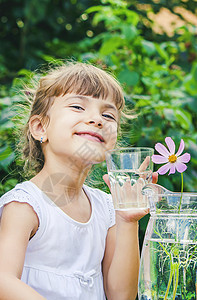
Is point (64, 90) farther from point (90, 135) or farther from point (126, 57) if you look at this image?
point (126, 57)

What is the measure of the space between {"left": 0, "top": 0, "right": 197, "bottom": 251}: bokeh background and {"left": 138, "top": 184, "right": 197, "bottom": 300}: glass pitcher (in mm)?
716

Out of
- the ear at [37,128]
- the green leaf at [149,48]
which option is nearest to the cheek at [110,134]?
the ear at [37,128]

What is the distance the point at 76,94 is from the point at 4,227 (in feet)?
1.56

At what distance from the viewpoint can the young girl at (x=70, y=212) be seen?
4.18 feet

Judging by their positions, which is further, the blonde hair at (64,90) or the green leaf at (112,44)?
the green leaf at (112,44)

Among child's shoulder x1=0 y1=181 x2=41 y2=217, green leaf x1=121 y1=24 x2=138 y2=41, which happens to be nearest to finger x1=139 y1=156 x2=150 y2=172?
child's shoulder x1=0 y1=181 x2=41 y2=217

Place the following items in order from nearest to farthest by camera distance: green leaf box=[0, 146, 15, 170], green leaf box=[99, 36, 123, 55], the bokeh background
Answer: green leaf box=[0, 146, 15, 170] < the bokeh background < green leaf box=[99, 36, 123, 55]

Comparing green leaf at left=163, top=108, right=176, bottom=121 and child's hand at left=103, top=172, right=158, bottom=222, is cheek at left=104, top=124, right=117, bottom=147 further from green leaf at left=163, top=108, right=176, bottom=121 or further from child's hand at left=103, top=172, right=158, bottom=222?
green leaf at left=163, top=108, right=176, bottom=121

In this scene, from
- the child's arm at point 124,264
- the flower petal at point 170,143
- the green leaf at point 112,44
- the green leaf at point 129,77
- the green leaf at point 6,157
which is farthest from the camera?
the green leaf at point 112,44

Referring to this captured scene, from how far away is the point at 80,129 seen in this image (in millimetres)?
1336

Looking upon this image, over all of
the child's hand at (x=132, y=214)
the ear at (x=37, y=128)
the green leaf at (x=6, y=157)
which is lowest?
the child's hand at (x=132, y=214)

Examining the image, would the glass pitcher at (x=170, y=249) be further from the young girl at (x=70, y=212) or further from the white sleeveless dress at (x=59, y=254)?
the white sleeveless dress at (x=59, y=254)

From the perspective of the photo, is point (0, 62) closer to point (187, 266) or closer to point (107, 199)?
point (107, 199)

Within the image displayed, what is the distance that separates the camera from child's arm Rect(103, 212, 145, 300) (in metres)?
1.31
